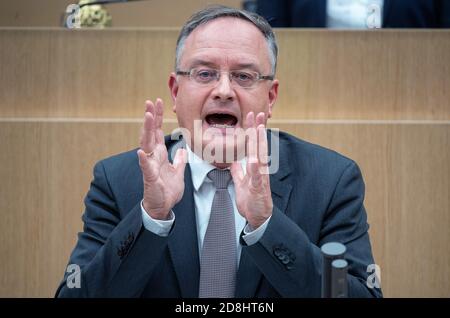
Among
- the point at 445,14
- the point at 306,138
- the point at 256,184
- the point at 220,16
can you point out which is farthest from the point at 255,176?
the point at 445,14

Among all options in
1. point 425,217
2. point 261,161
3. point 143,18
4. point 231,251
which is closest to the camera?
point 261,161

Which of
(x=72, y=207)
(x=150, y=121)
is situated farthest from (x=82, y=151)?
(x=150, y=121)

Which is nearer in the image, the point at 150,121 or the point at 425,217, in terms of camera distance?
the point at 150,121

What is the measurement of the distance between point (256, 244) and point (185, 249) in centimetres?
18

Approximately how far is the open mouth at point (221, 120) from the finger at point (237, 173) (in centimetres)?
10

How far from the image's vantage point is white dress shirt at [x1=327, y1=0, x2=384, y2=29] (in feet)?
6.17

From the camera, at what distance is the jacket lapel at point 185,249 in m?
1.14

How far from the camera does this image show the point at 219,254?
1.15m

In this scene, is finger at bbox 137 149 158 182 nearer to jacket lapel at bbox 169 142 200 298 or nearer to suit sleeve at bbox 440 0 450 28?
jacket lapel at bbox 169 142 200 298

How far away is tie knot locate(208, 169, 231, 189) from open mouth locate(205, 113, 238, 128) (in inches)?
2.9

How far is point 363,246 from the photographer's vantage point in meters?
1.18

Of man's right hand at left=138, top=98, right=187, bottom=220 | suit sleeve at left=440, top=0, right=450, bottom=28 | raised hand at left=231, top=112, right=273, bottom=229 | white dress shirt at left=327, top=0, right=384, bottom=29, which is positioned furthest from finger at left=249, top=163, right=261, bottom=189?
suit sleeve at left=440, top=0, right=450, bottom=28
